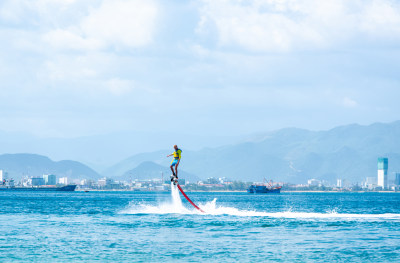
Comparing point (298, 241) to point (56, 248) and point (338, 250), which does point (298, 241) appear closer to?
point (338, 250)

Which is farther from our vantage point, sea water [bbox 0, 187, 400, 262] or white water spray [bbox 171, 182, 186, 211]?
white water spray [bbox 171, 182, 186, 211]

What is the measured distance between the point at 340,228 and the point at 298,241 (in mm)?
12123

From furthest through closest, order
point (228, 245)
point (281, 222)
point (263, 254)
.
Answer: point (281, 222)
point (228, 245)
point (263, 254)

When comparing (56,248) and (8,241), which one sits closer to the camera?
(56,248)

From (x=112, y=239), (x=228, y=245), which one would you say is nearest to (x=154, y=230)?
(x=112, y=239)

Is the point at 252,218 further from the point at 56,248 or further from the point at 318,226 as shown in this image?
the point at 56,248

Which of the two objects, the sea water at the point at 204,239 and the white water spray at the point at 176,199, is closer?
the sea water at the point at 204,239

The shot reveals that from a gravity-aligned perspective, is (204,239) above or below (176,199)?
below

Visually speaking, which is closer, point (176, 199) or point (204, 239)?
point (204, 239)

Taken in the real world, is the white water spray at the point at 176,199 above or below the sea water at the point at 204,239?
above

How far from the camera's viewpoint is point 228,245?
181 ft

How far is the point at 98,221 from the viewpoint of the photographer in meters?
80.1

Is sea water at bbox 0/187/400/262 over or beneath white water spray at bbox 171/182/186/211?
beneath

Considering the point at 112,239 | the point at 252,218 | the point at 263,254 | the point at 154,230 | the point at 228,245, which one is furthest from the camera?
the point at 252,218
